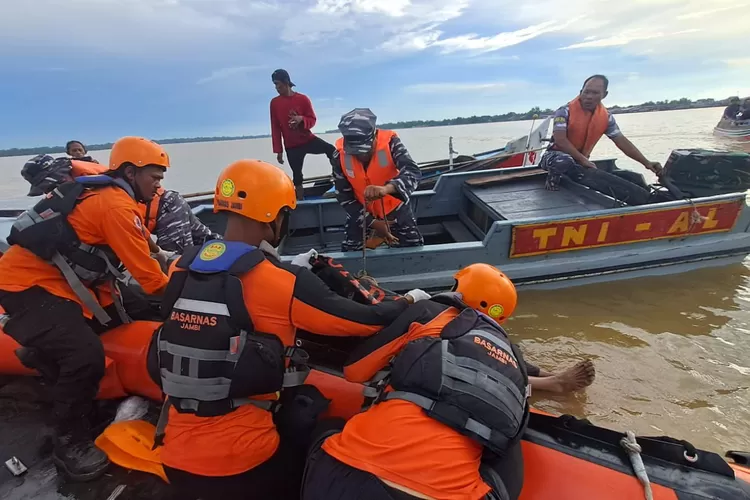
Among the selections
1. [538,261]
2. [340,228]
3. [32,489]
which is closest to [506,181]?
[538,261]

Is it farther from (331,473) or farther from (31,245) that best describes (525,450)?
(31,245)

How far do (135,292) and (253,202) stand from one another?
203 centimetres

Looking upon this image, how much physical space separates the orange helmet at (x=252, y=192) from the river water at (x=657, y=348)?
2499mm

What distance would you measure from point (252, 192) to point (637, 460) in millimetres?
1893

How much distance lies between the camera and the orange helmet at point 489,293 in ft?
7.27

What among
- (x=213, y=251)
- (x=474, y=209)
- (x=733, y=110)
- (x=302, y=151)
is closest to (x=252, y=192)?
(x=213, y=251)

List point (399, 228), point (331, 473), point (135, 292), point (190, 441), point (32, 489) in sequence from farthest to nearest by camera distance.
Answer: point (399, 228) < point (135, 292) < point (32, 489) < point (190, 441) < point (331, 473)

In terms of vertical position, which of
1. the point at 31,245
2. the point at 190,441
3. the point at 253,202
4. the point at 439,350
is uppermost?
the point at 253,202

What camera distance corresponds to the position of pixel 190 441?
1692 millimetres

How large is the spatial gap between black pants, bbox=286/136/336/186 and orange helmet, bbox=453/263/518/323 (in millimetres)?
4801

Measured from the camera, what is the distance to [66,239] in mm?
2299

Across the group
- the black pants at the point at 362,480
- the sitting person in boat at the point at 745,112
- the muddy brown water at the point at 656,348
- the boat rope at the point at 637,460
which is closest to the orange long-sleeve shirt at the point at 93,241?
the black pants at the point at 362,480

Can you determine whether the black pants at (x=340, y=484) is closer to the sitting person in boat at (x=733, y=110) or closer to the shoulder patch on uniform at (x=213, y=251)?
the shoulder patch on uniform at (x=213, y=251)

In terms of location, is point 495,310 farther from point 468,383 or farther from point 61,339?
point 61,339
